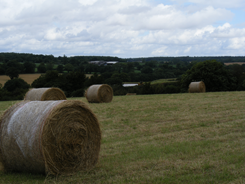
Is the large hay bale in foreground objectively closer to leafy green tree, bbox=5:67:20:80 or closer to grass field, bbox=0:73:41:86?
grass field, bbox=0:73:41:86

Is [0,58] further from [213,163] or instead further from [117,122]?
[213,163]

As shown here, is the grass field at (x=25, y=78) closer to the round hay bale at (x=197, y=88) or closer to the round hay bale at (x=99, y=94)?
the round hay bale at (x=197, y=88)

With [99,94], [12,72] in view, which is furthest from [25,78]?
[99,94]

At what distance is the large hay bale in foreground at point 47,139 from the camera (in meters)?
5.34

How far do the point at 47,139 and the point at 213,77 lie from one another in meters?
38.7

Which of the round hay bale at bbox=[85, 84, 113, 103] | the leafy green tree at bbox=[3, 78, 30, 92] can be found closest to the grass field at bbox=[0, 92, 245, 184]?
the round hay bale at bbox=[85, 84, 113, 103]

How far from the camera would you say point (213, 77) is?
134ft

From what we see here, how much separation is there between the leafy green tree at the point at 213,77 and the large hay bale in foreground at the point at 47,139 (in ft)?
122

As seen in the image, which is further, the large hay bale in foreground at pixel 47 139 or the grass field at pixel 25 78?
the grass field at pixel 25 78

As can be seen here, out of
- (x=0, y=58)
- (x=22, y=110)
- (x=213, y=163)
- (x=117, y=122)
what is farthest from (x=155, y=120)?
(x=0, y=58)

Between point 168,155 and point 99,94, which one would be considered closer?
point 168,155

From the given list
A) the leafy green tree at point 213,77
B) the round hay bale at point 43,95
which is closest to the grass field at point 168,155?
the round hay bale at point 43,95

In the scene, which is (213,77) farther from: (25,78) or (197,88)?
(25,78)

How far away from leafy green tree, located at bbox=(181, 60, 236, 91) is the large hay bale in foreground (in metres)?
37.3
